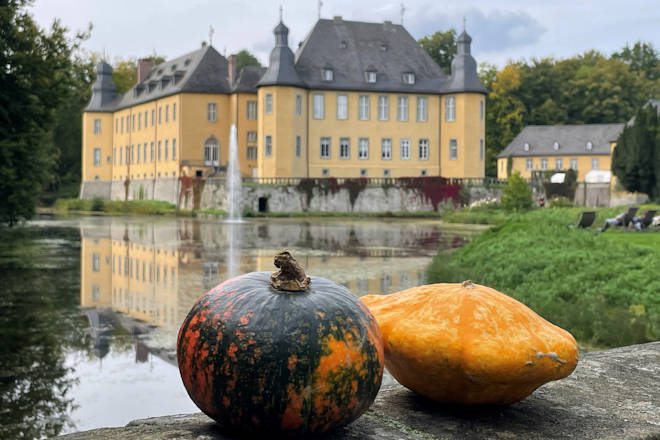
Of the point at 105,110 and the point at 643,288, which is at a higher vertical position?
the point at 105,110

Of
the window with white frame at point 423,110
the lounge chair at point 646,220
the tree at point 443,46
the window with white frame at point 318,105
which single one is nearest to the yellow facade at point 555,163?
the tree at point 443,46

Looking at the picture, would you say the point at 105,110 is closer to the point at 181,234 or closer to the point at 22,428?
the point at 181,234

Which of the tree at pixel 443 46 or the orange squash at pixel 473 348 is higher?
the tree at pixel 443 46

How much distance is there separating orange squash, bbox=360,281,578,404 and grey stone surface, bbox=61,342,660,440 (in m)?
0.09

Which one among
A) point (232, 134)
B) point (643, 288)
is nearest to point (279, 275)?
point (643, 288)

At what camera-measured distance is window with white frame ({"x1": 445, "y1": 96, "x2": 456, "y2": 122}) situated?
65750 mm

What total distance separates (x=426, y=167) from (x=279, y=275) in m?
64.6

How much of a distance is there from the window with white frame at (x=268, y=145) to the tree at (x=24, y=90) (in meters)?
41.7

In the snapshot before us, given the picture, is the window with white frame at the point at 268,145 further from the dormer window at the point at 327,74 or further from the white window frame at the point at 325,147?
the dormer window at the point at 327,74

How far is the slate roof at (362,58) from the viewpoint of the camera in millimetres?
64625

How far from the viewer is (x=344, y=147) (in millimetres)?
65375

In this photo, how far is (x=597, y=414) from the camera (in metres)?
2.68

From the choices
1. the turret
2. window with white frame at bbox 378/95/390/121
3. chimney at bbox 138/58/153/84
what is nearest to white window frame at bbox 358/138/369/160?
window with white frame at bbox 378/95/390/121

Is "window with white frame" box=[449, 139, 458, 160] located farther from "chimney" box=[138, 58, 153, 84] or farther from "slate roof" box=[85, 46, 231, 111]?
"chimney" box=[138, 58, 153, 84]
